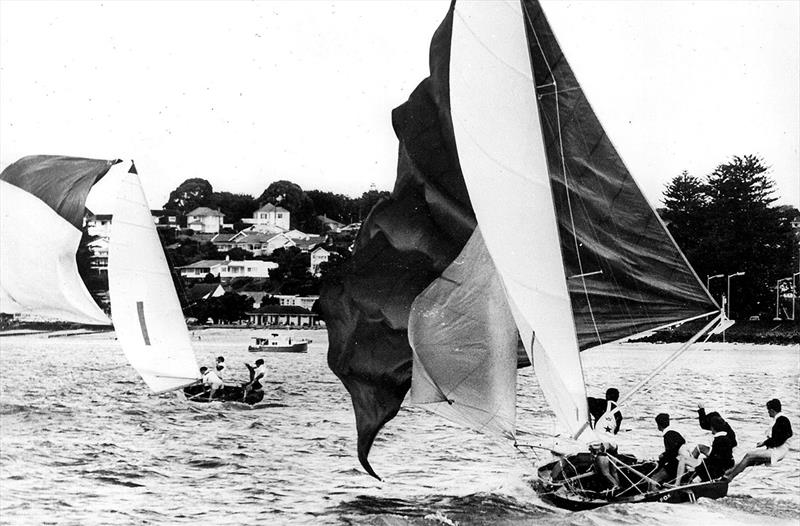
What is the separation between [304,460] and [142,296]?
4779 millimetres

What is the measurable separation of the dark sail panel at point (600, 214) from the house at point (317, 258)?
16748 millimetres

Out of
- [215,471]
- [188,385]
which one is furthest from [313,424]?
[215,471]

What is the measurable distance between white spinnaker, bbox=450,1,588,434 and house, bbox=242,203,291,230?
32716 mm

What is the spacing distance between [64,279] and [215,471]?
10.8 ft

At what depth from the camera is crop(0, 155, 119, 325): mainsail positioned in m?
12.2

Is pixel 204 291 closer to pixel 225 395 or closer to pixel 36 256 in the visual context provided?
pixel 225 395

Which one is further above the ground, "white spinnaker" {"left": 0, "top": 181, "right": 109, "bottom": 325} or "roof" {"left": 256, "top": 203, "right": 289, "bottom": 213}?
"roof" {"left": 256, "top": 203, "right": 289, "bottom": 213}

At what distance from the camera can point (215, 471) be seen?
1197 centimetres

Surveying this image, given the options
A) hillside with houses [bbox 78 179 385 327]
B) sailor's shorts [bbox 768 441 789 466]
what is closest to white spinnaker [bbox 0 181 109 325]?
sailor's shorts [bbox 768 441 789 466]

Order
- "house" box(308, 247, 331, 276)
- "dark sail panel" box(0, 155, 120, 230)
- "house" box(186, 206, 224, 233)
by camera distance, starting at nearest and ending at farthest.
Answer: "dark sail panel" box(0, 155, 120, 230)
"house" box(308, 247, 331, 276)
"house" box(186, 206, 224, 233)

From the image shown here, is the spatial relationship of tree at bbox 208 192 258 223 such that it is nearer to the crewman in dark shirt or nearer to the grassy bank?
the grassy bank

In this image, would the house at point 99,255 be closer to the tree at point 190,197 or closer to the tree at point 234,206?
the tree at point 190,197

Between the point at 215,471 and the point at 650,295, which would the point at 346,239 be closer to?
the point at 215,471

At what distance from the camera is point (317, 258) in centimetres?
2962
